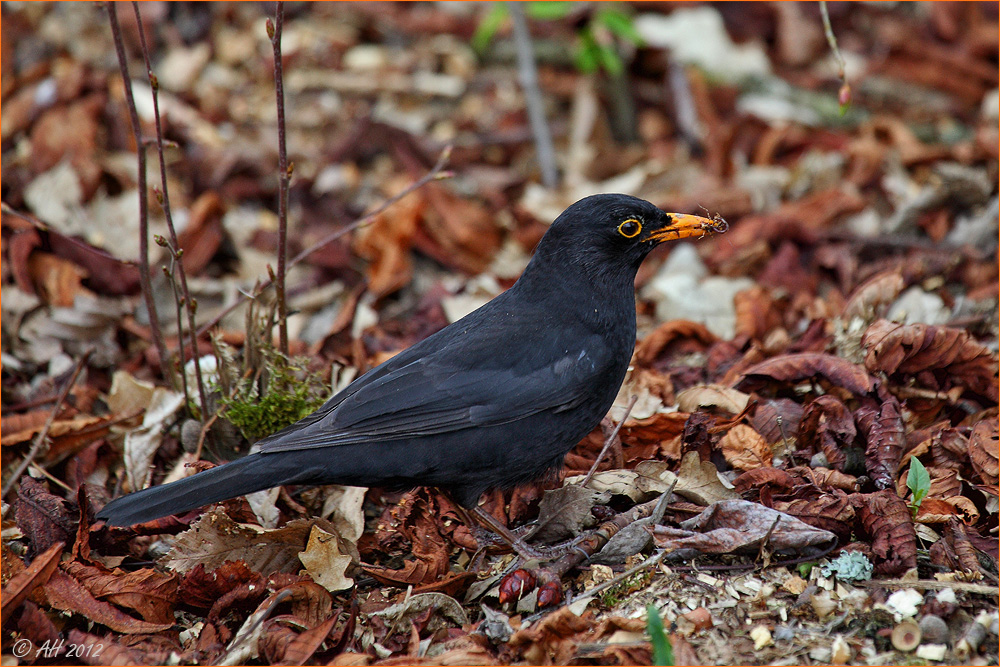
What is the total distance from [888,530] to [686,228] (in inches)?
60.6

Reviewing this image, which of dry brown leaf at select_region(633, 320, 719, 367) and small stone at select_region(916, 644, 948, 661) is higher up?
dry brown leaf at select_region(633, 320, 719, 367)

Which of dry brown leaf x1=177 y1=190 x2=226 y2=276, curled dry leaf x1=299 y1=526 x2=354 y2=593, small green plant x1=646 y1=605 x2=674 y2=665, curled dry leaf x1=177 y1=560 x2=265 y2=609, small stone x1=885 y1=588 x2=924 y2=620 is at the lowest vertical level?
small stone x1=885 y1=588 x2=924 y2=620

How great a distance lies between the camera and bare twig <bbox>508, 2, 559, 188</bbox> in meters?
6.63

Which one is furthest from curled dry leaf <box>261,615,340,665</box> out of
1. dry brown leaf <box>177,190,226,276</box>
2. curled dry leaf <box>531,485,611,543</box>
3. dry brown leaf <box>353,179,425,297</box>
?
dry brown leaf <box>177,190,226,276</box>

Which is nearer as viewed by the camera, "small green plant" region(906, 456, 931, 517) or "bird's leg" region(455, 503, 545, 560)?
"small green plant" region(906, 456, 931, 517)

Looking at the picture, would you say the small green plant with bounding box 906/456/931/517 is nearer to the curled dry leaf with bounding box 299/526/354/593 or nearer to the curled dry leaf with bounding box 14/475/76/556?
the curled dry leaf with bounding box 299/526/354/593

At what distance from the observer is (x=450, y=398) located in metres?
3.85

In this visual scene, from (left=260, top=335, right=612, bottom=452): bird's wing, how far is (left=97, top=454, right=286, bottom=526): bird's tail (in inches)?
6.0

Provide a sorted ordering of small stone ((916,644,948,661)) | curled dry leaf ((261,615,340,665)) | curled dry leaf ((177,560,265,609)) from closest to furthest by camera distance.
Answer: small stone ((916,644,948,661)), curled dry leaf ((261,615,340,665)), curled dry leaf ((177,560,265,609))

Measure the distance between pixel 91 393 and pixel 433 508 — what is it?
1.95 metres

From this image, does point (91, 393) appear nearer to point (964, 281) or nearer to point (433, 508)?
point (433, 508)

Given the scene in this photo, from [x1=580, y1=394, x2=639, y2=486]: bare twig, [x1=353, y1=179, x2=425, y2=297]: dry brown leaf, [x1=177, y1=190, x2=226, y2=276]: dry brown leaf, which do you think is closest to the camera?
[x1=580, y1=394, x2=639, y2=486]: bare twig

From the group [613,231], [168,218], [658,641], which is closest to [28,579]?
[168,218]

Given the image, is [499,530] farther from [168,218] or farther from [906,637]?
[168,218]
